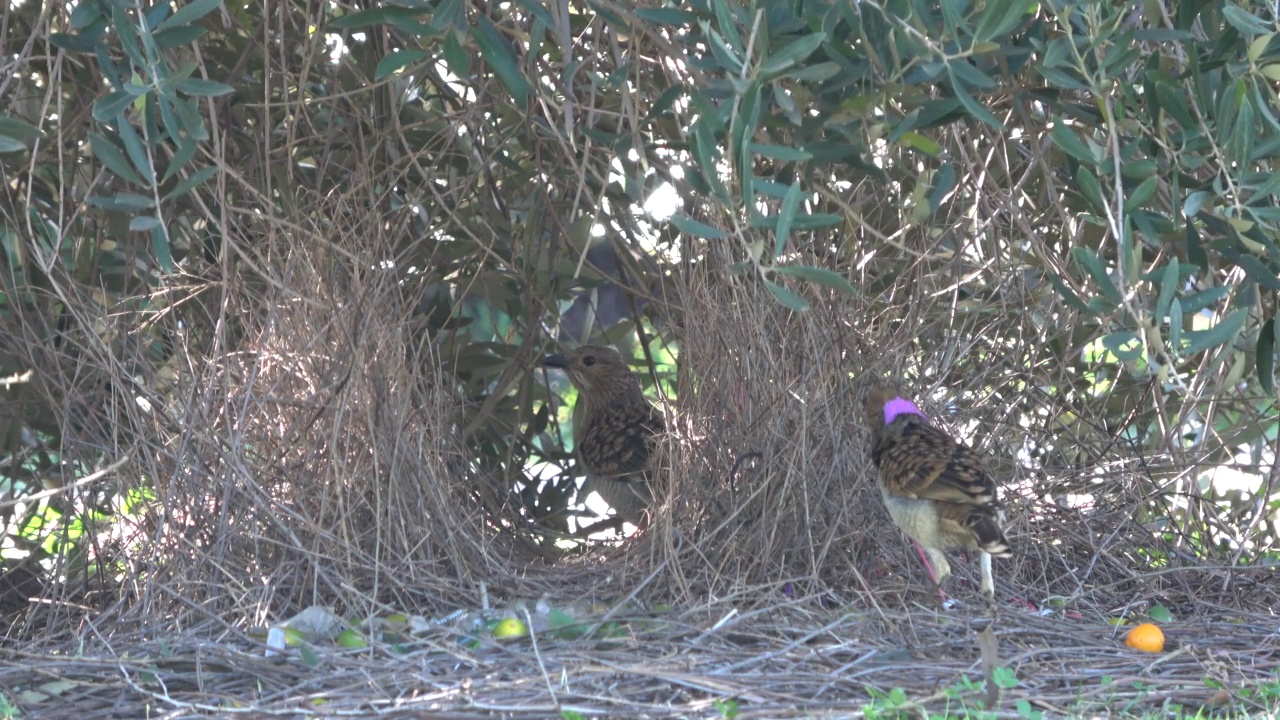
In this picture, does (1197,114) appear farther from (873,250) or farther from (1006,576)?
(1006,576)

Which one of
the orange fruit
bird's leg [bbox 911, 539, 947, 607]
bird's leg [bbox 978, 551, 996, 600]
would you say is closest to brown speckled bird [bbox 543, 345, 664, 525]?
bird's leg [bbox 911, 539, 947, 607]

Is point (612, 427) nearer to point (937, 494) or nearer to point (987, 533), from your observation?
point (937, 494)

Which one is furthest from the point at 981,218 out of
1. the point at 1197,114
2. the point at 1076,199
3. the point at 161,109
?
the point at 161,109

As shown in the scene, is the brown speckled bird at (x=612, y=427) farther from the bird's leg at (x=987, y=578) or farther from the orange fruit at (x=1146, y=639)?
the orange fruit at (x=1146, y=639)

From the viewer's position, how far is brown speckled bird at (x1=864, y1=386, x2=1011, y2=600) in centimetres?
425

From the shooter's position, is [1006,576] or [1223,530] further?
[1223,530]

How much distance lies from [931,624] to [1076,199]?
5.09ft

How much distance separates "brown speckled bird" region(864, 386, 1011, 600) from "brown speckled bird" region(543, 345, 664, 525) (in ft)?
3.38

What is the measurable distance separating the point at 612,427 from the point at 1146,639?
2.66 meters

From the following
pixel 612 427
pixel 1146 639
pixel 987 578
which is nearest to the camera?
pixel 1146 639

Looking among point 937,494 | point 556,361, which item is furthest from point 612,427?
point 937,494

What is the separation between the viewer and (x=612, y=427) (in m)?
6.10

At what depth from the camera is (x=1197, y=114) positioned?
3955 mm

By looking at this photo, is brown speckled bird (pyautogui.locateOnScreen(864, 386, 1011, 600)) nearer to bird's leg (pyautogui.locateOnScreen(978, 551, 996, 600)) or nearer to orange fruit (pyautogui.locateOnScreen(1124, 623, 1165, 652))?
bird's leg (pyautogui.locateOnScreen(978, 551, 996, 600))
